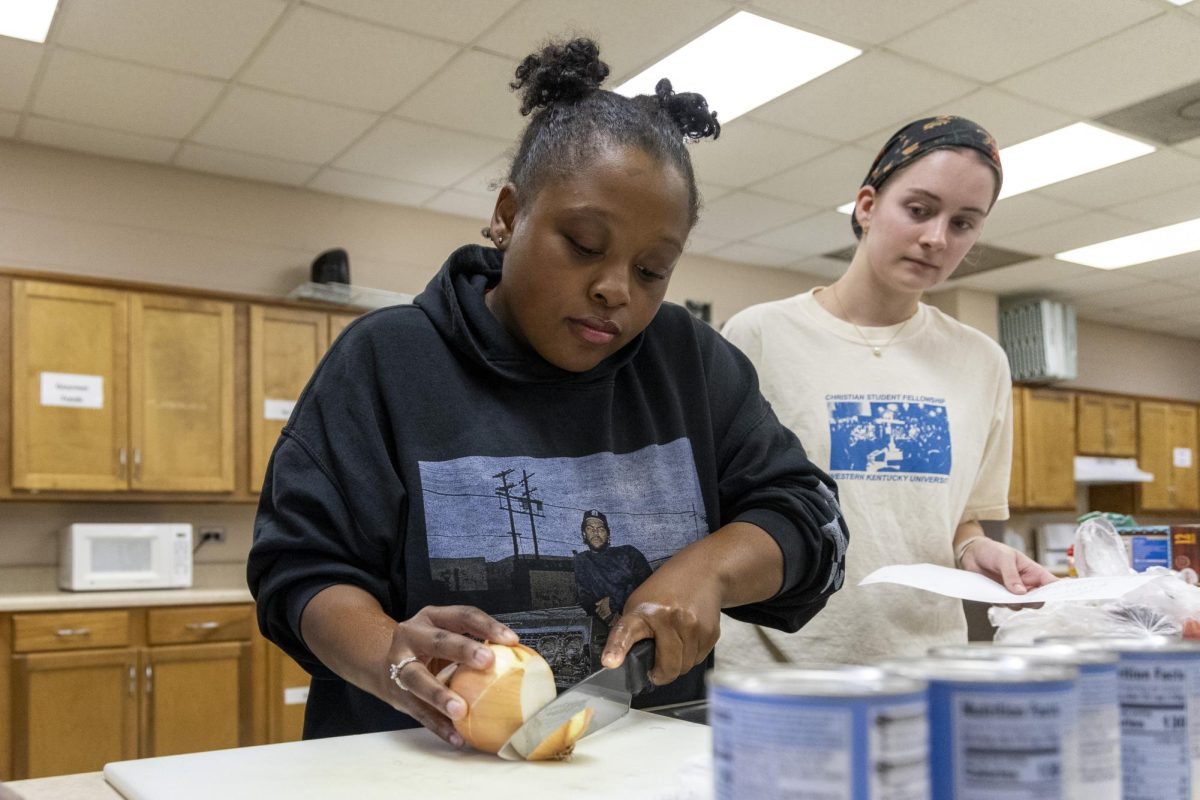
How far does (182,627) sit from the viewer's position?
4.14m

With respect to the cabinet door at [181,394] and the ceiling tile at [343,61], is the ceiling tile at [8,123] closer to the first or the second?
the cabinet door at [181,394]

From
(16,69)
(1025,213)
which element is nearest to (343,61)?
(16,69)

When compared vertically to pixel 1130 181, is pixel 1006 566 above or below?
below

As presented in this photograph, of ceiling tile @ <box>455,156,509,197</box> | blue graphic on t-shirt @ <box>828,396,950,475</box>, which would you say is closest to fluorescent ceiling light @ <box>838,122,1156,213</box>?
ceiling tile @ <box>455,156,509,197</box>

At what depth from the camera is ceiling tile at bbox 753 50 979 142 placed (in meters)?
3.80

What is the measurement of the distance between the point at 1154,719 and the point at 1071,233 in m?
5.95

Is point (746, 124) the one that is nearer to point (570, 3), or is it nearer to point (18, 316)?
point (570, 3)

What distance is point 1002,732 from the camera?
0.41 metres

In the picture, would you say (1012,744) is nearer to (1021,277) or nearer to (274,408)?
(274,408)

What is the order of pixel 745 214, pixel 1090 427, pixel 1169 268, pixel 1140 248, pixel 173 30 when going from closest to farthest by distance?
pixel 173 30 → pixel 745 214 → pixel 1140 248 → pixel 1169 268 → pixel 1090 427

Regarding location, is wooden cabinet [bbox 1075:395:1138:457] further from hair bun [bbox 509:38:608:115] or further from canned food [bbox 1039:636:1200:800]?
canned food [bbox 1039:636:1200:800]

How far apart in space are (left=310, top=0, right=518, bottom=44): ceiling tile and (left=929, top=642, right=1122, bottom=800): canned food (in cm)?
316

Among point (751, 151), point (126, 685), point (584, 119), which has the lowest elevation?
point (126, 685)

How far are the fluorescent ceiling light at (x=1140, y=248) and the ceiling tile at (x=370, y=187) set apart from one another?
3858mm
